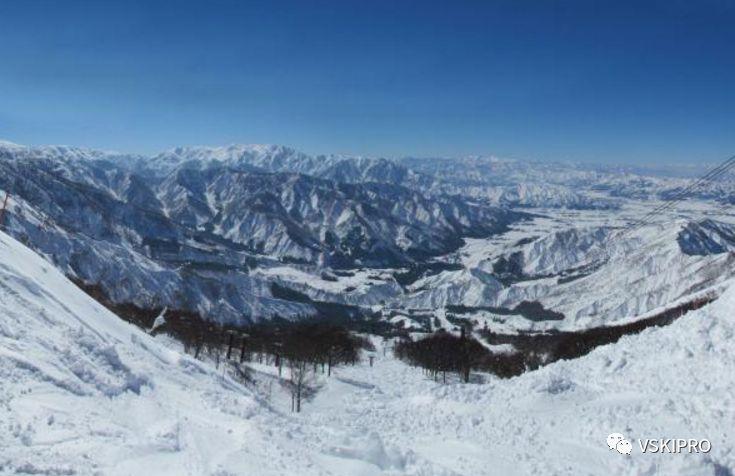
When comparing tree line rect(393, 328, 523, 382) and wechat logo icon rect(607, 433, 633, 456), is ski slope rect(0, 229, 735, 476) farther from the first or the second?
tree line rect(393, 328, 523, 382)

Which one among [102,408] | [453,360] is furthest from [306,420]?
[453,360]

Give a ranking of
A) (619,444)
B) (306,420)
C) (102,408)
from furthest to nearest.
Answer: (306,420)
(619,444)
(102,408)

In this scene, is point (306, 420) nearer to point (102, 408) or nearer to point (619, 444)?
point (102, 408)

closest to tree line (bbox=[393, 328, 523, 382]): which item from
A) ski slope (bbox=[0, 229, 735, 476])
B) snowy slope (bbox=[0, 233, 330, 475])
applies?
ski slope (bbox=[0, 229, 735, 476])

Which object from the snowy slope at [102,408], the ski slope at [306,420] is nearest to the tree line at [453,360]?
the ski slope at [306,420]

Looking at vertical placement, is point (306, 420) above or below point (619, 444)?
below

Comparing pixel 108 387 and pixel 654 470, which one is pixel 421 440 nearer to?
pixel 654 470

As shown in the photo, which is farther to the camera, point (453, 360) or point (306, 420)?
point (453, 360)
